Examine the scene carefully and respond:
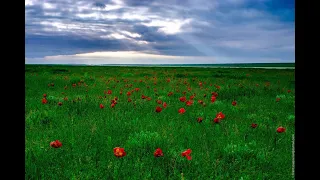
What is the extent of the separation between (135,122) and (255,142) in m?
2.10

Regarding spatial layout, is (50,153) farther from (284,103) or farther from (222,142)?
(284,103)

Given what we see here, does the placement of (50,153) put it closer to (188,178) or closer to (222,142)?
(188,178)

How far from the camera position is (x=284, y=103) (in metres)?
9.46

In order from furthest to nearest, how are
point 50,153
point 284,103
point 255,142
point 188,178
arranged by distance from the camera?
point 284,103 < point 255,142 < point 50,153 < point 188,178

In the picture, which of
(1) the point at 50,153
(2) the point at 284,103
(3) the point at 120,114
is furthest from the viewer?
(2) the point at 284,103
